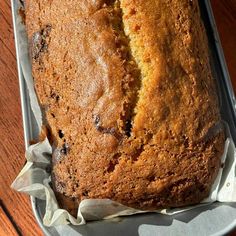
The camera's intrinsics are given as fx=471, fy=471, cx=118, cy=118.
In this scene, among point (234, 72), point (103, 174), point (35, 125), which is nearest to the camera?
point (103, 174)

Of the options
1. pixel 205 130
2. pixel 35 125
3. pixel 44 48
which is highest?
pixel 44 48

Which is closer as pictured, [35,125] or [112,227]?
[112,227]

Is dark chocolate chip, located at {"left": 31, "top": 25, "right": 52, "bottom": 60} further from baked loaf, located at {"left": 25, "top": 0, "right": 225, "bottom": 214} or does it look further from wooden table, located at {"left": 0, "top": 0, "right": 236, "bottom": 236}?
wooden table, located at {"left": 0, "top": 0, "right": 236, "bottom": 236}

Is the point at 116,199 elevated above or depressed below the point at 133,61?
below

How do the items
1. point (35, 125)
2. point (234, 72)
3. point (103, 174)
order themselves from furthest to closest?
point (234, 72) < point (35, 125) < point (103, 174)

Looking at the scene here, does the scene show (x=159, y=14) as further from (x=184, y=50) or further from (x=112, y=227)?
(x=112, y=227)

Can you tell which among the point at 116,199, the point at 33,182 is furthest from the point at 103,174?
the point at 33,182
